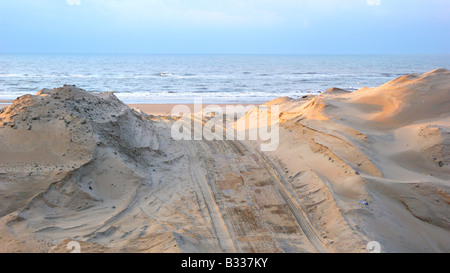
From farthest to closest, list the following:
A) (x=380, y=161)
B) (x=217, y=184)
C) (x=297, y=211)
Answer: (x=380, y=161)
(x=217, y=184)
(x=297, y=211)

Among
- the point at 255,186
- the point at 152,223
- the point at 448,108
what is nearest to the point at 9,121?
the point at 152,223

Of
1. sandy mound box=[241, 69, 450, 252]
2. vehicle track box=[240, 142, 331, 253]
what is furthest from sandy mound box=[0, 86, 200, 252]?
sandy mound box=[241, 69, 450, 252]

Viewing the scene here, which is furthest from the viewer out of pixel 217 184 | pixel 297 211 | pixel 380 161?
pixel 380 161

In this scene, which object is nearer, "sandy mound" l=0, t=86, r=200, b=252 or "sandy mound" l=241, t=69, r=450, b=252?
"sandy mound" l=0, t=86, r=200, b=252

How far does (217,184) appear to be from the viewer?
6.33 m

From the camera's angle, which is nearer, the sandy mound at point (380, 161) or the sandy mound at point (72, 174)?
the sandy mound at point (72, 174)

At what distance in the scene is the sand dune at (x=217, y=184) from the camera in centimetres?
446

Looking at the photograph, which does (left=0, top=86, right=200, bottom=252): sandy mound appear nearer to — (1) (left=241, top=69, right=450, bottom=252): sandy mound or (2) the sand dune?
(2) the sand dune

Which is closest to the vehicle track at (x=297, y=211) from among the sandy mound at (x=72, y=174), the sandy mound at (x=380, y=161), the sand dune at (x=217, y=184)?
the sand dune at (x=217, y=184)

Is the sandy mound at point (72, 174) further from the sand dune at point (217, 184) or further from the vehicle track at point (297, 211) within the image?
the vehicle track at point (297, 211)

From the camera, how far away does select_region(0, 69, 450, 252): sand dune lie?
446cm

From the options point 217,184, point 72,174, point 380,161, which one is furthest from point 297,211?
point 72,174

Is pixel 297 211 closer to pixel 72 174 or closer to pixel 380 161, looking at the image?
pixel 380 161

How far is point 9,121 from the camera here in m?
6.22
